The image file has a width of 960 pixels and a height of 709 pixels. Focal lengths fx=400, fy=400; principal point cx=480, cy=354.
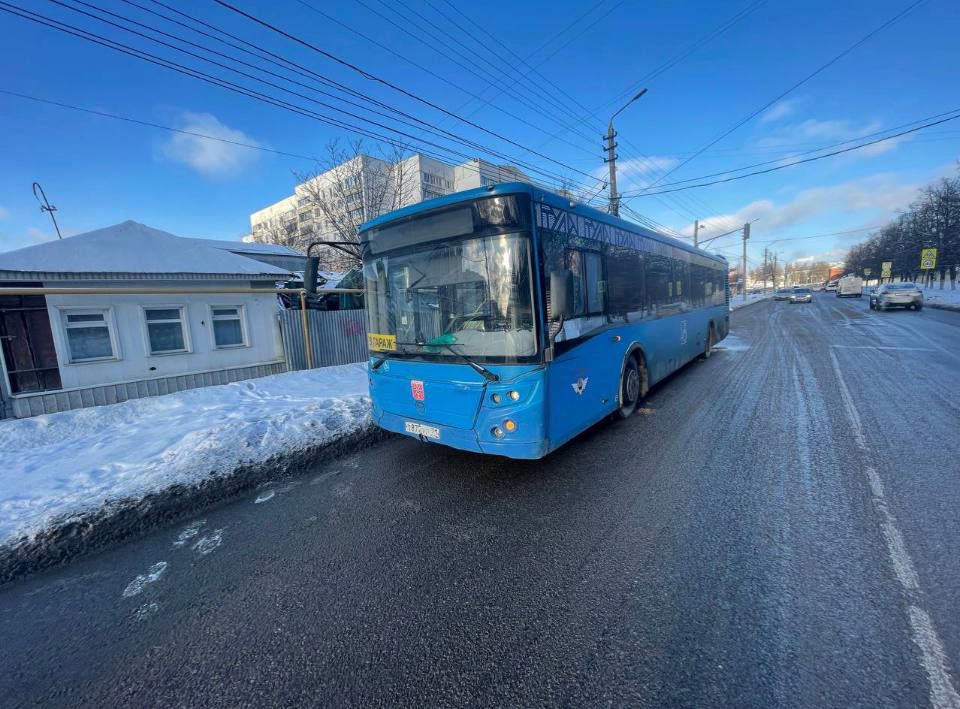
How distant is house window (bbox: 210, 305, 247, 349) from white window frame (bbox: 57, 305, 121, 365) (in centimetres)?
195

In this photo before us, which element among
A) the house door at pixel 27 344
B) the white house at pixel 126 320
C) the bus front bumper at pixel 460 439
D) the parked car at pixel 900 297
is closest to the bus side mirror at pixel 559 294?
the bus front bumper at pixel 460 439

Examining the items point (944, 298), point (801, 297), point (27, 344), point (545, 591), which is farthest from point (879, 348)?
point (801, 297)

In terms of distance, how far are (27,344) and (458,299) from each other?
10.4m

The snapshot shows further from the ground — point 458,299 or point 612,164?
point 612,164

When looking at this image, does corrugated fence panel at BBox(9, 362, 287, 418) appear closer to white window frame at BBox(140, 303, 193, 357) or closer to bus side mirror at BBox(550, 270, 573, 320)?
white window frame at BBox(140, 303, 193, 357)

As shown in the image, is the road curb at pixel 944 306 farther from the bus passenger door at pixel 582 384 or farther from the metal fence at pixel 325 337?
the metal fence at pixel 325 337

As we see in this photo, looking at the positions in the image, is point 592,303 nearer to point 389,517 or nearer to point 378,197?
point 389,517

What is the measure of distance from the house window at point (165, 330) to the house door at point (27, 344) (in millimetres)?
1693

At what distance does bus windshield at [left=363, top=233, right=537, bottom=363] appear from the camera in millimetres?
3664

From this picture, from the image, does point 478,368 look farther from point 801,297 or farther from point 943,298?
point 801,297

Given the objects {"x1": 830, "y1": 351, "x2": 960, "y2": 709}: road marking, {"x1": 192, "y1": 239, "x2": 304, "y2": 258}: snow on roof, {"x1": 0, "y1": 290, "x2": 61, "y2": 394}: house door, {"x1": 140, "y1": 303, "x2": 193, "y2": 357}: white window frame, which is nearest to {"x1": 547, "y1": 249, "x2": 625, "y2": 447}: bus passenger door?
{"x1": 830, "y1": 351, "x2": 960, "y2": 709}: road marking

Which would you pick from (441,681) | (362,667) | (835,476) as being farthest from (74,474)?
(835,476)

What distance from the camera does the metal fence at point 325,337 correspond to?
10.9 metres

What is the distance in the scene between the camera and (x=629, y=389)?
596cm
